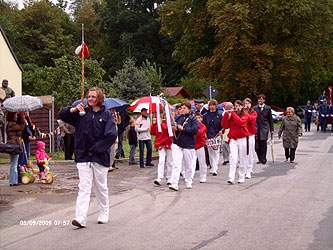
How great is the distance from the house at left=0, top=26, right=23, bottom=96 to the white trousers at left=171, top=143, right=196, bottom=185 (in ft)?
82.7

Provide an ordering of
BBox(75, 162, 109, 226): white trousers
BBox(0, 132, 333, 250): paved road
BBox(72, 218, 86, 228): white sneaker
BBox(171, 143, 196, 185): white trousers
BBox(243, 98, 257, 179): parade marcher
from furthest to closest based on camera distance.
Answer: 1. BBox(243, 98, 257, 179): parade marcher
2. BBox(171, 143, 196, 185): white trousers
3. BBox(75, 162, 109, 226): white trousers
4. BBox(72, 218, 86, 228): white sneaker
5. BBox(0, 132, 333, 250): paved road

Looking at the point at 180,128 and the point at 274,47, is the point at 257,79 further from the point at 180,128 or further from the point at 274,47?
the point at 180,128

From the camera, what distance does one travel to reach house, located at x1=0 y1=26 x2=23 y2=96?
1308 inches

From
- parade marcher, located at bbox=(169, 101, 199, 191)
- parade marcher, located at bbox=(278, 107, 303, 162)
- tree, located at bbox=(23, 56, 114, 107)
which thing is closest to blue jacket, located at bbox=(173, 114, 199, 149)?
parade marcher, located at bbox=(169, 101, 199, 191)

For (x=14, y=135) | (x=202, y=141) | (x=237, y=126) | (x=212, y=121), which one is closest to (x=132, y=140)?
(x=212, y=121)

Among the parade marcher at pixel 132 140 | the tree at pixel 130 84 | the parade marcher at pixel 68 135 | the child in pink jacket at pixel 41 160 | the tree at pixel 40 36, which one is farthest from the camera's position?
the tree at pixel 40 36

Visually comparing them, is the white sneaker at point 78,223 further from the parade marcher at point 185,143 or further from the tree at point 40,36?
the tree at point 40,36

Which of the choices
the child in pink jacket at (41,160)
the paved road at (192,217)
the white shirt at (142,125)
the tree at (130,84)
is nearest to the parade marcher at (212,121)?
the paved road at (192,217)

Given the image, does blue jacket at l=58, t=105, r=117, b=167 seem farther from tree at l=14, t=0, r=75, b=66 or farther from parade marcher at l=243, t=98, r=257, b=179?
tree at l=14, t=0, r=75, b=66

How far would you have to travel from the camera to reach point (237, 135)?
37.4ft

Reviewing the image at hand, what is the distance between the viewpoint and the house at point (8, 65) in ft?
109

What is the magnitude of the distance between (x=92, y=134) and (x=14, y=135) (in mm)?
4970

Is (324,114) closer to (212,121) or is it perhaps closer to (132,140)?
(132,140)

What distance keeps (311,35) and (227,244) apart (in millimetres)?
33850
